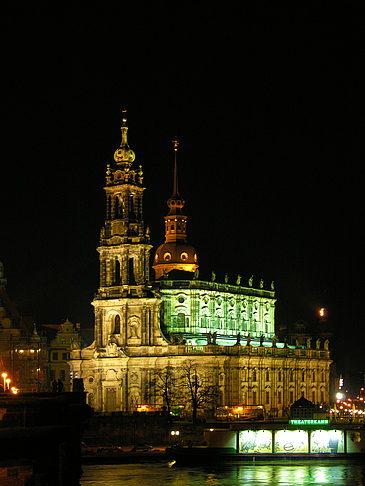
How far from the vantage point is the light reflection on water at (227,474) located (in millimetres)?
77812

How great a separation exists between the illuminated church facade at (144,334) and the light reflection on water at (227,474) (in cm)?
3061

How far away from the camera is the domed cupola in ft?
445

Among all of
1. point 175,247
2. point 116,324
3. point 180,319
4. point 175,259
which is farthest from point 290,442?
point 175,247

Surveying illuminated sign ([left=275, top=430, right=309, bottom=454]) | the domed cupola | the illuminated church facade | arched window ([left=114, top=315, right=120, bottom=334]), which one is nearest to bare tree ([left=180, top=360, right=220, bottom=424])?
the illuminated church facade

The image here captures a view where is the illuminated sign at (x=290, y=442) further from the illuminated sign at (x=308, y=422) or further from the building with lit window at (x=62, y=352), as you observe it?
the building with lit window at (x=62, y=352)

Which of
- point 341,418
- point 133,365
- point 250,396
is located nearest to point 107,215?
point 133,365

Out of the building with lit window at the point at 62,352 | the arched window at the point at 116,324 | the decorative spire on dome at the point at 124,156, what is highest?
the decorative spire on dome at the point at 124,156

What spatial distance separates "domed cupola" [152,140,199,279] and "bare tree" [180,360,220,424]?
54.3 ft

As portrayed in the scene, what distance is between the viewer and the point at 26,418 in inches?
977

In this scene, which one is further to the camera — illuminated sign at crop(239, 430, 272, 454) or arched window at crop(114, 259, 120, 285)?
arched window at crop(114, 259, 120, 285)

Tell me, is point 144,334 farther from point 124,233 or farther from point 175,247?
point 175,247

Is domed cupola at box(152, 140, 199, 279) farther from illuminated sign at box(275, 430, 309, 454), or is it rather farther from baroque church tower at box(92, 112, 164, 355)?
illuminated sign at box(275, 430, 309, 454)

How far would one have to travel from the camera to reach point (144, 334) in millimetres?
120812

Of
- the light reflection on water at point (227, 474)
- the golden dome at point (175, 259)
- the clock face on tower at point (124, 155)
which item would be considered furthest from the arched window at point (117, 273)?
the light reflection on water at point (227, 474)
